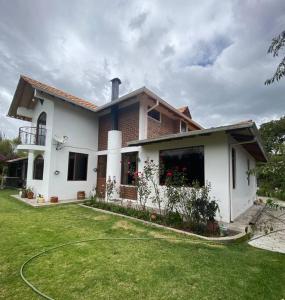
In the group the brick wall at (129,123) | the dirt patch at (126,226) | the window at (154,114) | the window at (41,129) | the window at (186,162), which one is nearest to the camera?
the dirt patch at (126,226)

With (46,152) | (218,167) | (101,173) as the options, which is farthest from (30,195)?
(218,167)

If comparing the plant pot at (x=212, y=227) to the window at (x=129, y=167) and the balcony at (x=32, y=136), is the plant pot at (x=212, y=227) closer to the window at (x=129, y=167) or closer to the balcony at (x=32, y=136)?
the window at (x=129, y=167)

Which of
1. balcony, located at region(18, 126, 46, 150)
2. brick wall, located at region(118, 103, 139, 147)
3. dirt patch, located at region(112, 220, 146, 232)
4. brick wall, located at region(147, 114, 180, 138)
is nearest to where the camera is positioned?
dirt patch, located at region(112, 220, 146, 232)

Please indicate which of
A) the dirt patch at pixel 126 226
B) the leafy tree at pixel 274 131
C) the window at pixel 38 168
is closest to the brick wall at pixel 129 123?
the window at pixel 38 168

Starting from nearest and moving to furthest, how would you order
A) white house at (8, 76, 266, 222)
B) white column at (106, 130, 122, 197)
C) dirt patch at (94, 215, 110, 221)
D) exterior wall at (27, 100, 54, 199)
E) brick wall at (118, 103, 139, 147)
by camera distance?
1. dirt patch at (94, 215, 110, 221)
2. white house at (8, 76, 266, 222)
3. exterior wall at (27, 100, 54, 199)
4. brick wall at (118, 103, 139, 147)
5. white column at (106, 130, 122, 197)

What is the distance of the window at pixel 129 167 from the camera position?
11.1 meters

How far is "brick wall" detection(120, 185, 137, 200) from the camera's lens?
35.6 feet

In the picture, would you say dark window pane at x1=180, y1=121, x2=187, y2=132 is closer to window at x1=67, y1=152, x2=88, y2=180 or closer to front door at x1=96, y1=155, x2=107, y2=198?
front door at x1=96, y1=155, x2=107, y2=198

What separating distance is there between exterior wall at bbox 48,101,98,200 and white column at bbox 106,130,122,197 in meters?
2.04

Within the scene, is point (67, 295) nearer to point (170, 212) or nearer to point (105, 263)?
point (105, 263)

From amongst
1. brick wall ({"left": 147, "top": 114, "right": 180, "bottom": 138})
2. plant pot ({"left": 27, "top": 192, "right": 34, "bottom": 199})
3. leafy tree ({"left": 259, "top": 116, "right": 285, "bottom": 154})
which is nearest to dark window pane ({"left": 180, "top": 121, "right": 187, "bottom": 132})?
brick wall ({"left": 147, "top": 114, "right": 180, "bottom": 138})

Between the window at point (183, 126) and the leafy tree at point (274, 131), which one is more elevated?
the leafy tree at point (274, 131)

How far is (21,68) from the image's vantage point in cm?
1694

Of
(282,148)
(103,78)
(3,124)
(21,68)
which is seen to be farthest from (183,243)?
(3,124)
